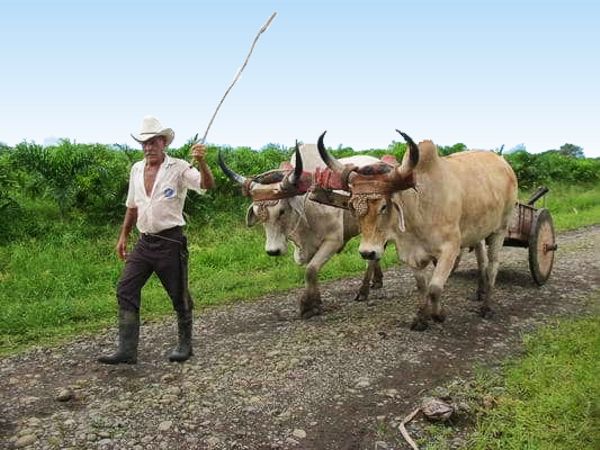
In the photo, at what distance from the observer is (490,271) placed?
7430 millimetres

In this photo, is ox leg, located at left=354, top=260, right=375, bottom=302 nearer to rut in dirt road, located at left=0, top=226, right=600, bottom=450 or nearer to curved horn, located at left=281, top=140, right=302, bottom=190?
rut in dirt road, located at left=0, top=226, right=600, bottom=450

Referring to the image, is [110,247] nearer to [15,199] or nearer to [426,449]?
[15,199]

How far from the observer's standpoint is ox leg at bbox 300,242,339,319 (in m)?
6.90

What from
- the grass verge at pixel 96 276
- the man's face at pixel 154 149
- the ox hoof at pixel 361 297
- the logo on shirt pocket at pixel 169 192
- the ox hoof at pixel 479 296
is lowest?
the grass verge at pixel 96 276

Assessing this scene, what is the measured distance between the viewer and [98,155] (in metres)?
12.7

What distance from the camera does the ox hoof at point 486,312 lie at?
701 cm

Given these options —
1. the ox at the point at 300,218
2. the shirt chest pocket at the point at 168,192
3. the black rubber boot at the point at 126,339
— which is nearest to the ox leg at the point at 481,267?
the ox at the point at 300,218

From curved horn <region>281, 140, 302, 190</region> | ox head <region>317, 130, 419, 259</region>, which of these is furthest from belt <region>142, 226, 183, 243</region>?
ox head <region>317, 130, 419, 259</region>

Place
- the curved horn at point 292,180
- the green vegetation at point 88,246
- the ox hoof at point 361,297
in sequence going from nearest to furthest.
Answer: the curved horn at point 292,180, the green vegetation at point 88,246, the ox hoof at point 361,297

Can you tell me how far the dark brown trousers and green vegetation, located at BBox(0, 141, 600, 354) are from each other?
161 cm

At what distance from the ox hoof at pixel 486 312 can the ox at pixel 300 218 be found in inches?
69.4

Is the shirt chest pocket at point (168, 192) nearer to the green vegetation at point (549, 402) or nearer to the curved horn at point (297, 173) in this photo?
the curved horn at point (297, 173)

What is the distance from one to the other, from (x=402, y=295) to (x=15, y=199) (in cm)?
730

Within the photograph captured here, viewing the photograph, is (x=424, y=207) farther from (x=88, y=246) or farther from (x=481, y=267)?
(x=88, y=246)
